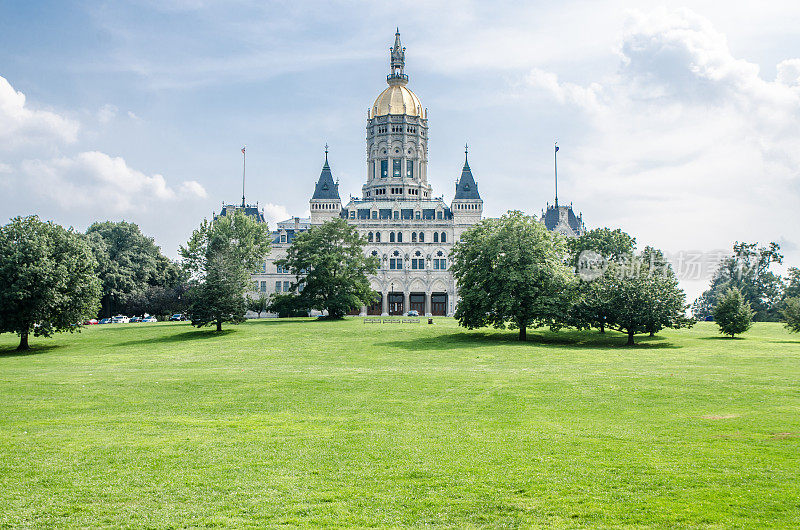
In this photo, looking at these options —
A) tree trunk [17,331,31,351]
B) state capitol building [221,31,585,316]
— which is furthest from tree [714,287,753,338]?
tree trunk [17,331,31,351]

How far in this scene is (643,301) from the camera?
49.6 m

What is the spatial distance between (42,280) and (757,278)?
96439 millimetres

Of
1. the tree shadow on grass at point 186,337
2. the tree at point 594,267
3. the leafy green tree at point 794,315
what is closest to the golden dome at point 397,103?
the tree at point 594,267


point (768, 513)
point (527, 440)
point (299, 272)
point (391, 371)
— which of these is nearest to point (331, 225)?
point (299, 272)

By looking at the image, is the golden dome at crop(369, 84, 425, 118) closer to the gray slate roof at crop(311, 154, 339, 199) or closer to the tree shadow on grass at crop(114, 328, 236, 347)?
the gray slate roof at crop(311, 154, 339, 199)

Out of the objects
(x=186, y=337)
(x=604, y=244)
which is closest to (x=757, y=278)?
(x=604, y=244)

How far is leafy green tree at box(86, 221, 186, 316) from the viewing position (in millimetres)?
80250

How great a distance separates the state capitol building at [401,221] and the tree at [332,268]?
22.4m

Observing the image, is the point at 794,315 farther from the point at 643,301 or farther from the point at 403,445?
the point at 403,445

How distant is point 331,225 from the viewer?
71.5 meters

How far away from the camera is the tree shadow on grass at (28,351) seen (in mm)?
44231

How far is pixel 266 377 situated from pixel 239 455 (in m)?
14.0

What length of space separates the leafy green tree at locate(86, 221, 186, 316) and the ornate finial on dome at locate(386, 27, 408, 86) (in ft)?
185

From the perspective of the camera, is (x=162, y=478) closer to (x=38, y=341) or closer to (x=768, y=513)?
(x=768, y=513)
